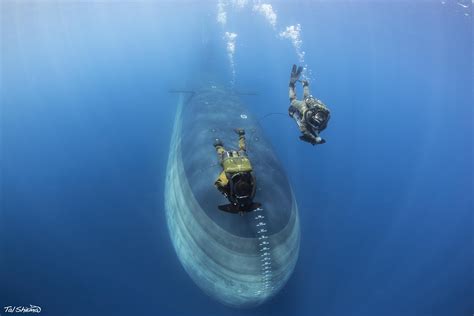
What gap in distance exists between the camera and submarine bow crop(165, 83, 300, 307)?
7434mm

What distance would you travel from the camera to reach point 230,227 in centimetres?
757

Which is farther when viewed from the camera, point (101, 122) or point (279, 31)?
point (279, 31)

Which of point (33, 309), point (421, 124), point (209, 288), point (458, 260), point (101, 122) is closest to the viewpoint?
point (209, 288)

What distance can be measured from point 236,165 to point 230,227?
191cm

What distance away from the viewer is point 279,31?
37531 mm

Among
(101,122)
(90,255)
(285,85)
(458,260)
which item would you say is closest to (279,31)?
(285,85)

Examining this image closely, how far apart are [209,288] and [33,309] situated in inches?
302

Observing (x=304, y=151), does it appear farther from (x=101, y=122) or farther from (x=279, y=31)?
(x=279, y=31)

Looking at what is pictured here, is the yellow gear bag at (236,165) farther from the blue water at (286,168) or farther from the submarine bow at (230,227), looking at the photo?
the blue water at (286,168)

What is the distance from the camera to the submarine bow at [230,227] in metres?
7.43

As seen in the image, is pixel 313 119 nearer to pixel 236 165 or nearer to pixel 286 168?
pixel 236 165

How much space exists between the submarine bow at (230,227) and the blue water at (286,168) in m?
3.43

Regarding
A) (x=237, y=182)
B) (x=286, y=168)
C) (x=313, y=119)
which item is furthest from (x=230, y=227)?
(x=286, y=168)

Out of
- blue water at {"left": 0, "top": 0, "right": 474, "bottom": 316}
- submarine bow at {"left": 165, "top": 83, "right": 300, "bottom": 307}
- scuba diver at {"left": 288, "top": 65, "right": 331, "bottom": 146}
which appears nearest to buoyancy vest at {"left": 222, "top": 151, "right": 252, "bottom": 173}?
submarine bow at {"left": 165, "top": 83, "right": 300, "bottom": 307}
